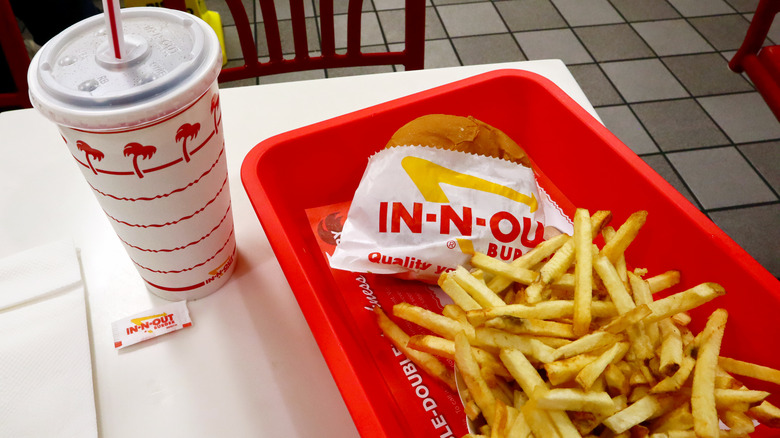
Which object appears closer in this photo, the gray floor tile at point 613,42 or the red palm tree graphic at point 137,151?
the red palm tree graphic at point 137,151

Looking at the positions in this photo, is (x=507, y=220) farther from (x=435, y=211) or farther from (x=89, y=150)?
(x=89, y=150)

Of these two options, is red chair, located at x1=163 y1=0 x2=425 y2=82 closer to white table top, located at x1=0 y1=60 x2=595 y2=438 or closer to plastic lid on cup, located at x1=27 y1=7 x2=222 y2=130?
white table top, located at x1=0 y1=60 x2=595 y2=438

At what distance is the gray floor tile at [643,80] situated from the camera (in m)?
2.69

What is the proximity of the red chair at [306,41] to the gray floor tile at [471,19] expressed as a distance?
1683 mm

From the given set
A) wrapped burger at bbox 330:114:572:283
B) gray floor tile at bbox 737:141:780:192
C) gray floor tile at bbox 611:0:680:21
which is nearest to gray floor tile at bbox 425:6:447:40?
gray floor tile at bbox 611:0:680:21

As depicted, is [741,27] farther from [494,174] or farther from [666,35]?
[494,174]

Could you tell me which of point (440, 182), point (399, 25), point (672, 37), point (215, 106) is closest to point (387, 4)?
point (399, 25)

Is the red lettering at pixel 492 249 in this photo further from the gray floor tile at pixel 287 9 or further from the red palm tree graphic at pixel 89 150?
the gray floor tile at pixel 287 9

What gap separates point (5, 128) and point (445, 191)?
100cm

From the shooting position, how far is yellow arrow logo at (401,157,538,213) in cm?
95

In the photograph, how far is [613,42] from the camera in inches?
118

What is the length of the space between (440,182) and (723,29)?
3018 millimetres

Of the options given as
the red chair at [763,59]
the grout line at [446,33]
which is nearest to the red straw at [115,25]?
the red chair at [763,59]

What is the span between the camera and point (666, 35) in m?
3.04
